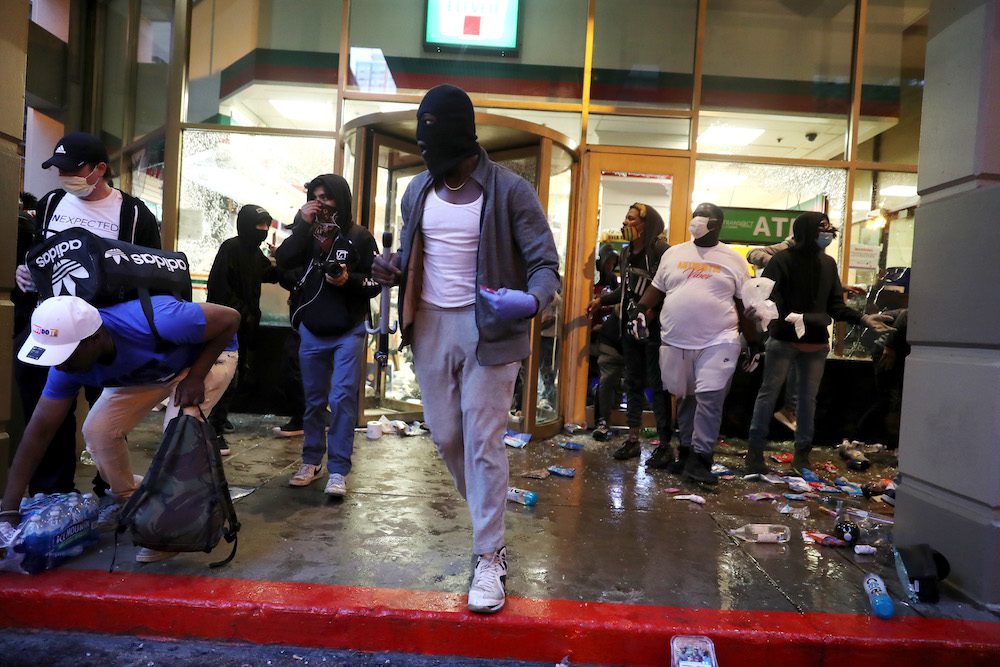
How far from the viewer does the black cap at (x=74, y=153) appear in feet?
11.7

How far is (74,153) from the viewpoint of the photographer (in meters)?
3.57

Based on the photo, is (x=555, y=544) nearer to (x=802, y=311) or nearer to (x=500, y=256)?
(x=500, y=256)

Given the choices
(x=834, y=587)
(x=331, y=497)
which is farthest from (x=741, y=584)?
(x=331, y=497)

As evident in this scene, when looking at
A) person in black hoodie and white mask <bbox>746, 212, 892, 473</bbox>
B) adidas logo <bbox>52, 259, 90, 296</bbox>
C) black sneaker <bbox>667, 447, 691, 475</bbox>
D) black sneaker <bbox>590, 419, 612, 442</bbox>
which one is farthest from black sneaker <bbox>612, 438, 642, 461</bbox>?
adidas logo <bbox>52, 259, 90, 296</bbox>

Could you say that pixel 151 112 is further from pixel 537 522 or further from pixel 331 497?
pixel 537 522

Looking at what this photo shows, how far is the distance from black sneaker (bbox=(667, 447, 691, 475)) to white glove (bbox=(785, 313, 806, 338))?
1245 mm

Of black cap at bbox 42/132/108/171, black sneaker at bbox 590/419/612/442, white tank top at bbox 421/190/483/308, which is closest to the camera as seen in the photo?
white tank top at bbox 421/190/483/308

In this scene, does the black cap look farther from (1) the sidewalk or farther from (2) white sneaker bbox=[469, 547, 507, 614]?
(2) white sneaker bbox=[469, 547, 507, 614]

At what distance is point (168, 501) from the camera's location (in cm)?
295

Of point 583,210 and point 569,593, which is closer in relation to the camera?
point 569,593

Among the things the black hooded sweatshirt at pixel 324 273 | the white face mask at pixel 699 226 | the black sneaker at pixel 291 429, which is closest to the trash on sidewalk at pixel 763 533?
the white face mask at pixel 699 226

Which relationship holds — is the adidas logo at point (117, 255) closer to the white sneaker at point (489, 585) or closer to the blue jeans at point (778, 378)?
the white sneaker at point (489, 585)

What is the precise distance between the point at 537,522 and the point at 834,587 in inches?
62.1

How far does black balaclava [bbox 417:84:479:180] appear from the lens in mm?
2920
